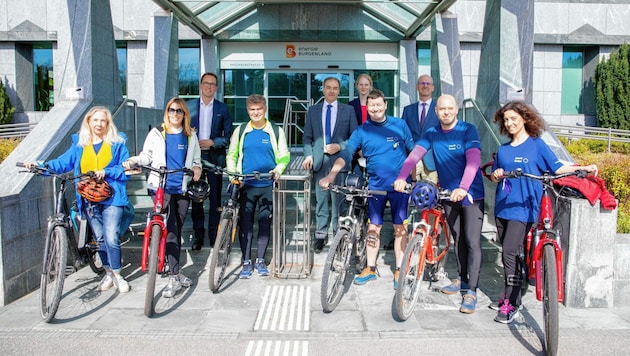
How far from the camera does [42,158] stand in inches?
225

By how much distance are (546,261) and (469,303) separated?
0.97 meters

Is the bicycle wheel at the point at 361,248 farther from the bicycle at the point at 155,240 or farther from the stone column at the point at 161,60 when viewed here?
the stone column at the point at 161,60

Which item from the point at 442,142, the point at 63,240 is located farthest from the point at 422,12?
the point at 63,240

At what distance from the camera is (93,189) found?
496 centimetres

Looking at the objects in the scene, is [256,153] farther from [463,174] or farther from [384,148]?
[463,174]

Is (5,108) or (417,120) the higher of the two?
(5,108)

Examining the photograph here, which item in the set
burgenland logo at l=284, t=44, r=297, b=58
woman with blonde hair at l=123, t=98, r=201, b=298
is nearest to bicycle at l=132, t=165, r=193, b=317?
woman with blonde hair at l=123, t=98, r=201, b=298

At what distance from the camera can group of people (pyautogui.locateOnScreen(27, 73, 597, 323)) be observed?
4.50 meters

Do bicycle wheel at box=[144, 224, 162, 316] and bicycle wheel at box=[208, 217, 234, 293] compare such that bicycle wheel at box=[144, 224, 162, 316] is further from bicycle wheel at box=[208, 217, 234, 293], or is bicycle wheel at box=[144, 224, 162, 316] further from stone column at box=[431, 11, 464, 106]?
stone column at box=[431, 11, 464, 106]

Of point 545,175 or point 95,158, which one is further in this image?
point 95,158

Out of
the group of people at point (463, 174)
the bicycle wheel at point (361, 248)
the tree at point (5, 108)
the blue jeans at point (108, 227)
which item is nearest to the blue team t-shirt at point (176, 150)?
the blue jeans at point (108, 227)

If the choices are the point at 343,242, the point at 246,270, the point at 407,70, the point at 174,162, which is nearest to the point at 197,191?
the point at 174,162

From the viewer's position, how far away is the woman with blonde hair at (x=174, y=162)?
5180mm

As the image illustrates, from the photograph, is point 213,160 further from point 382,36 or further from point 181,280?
point 382,36
